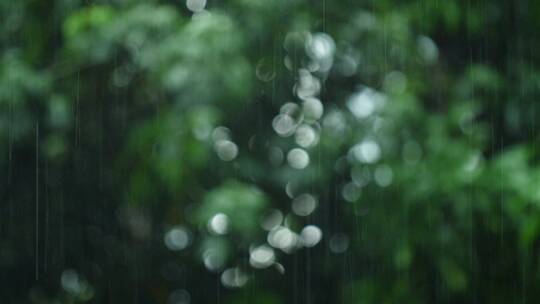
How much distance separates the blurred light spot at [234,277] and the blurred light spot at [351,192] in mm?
388

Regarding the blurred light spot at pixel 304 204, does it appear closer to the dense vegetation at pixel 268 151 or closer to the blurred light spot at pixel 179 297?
the dense vegetation at pixel 268 151

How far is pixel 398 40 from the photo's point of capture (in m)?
3.13

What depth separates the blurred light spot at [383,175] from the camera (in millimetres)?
3061

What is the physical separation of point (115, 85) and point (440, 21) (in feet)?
3.40

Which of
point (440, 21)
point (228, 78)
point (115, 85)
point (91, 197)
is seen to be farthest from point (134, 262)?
point (440, 21)

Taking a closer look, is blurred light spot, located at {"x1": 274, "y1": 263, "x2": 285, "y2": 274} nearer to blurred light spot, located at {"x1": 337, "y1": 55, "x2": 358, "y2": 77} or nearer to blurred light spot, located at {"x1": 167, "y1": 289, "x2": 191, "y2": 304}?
blurred light spot, located at {"x1": 167, "y1": 289, "x2": 191, "y2": 304}

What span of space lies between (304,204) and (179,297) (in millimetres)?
591

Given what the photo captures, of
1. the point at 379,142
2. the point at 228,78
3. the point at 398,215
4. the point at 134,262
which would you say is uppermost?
the point at 228,78

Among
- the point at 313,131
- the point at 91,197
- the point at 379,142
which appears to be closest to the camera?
the point at 379,142

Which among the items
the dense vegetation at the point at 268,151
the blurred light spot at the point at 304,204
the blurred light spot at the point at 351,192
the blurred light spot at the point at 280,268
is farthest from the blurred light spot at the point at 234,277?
the blurred light spot at the point at 351,192

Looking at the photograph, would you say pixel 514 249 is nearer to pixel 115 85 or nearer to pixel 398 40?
pixel 398 40

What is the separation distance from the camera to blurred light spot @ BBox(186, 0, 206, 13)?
3252 millimetres

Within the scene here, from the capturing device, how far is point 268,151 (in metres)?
3.34

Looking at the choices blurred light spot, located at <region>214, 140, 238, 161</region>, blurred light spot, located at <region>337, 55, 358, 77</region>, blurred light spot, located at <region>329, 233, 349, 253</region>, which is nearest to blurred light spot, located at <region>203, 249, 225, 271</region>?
blurred light spot, located at <region>214, 140, 238, 161</region>
